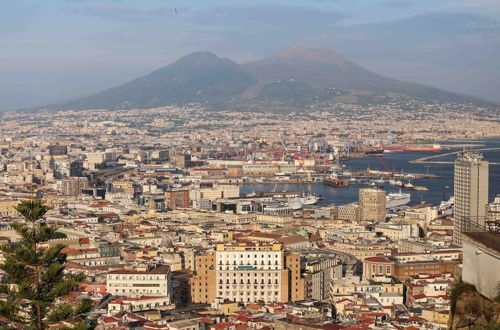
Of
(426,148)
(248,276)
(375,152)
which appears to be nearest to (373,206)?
(248,276)

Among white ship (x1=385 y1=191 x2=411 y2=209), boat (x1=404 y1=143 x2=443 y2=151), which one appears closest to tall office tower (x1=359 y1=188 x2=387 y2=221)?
white ship (x1=385 y1=191 x2=411 y2=209)

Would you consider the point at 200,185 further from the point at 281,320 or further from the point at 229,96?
the point at 229,96

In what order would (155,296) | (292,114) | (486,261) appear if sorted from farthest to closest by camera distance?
(292,114), (155,296), (486,261)

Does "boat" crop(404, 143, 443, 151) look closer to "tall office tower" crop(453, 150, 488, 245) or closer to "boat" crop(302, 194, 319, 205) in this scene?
"boat" crop(302, 194, 319, 205)

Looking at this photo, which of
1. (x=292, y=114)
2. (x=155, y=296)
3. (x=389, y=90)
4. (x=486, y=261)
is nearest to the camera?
(x=486, y=261)

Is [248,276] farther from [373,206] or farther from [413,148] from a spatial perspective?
[413,148]

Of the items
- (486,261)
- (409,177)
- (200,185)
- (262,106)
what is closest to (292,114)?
(262,106)

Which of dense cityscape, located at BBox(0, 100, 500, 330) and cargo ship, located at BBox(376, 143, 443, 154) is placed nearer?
dense cityscape, located at BBox(0, 100, 500, 330)
